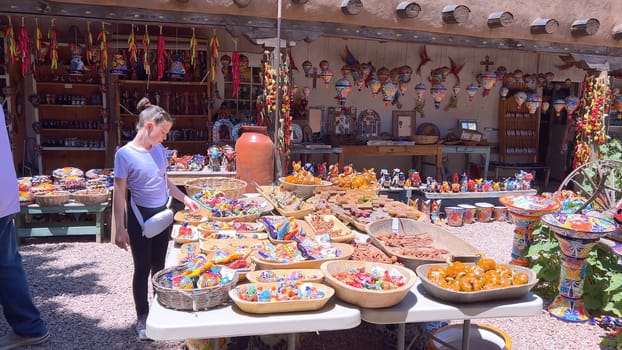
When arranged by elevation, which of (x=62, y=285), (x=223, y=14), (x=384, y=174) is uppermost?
(x=223, y=14)

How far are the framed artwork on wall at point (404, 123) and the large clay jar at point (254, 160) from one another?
4.62 m

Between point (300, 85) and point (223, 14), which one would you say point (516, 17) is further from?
point (223, 14)

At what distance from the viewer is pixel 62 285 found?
4766 millimetres

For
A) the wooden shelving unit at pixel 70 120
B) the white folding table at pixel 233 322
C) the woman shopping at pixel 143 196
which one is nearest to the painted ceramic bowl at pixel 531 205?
the white folding table at pixel 233 322

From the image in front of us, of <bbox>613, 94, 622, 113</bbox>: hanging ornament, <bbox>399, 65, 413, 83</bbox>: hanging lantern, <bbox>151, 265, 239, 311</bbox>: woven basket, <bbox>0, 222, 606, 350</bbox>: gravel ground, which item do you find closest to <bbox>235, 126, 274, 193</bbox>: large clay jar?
<bbox>0, 222, 606, 350</bbox>: gravel ground

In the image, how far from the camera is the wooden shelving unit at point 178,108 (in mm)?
8297

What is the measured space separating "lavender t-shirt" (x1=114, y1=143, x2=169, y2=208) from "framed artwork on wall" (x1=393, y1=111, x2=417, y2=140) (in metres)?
6.85

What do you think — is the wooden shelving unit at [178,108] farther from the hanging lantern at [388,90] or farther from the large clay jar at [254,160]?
the hanging lantern at [388,90]

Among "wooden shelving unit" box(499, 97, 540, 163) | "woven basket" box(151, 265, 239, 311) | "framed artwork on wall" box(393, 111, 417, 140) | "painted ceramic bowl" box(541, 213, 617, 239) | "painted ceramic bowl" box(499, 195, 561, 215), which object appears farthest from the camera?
Result: "wooden shelving unit" box(499, 97, 540, 163)

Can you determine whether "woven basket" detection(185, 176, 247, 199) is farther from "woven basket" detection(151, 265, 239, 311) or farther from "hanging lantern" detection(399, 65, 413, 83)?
"hanging lantern" detection(399, 65, 413, 83)

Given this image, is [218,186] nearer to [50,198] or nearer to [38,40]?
[50,198]

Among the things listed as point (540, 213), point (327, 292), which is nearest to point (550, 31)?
point (540, 213)

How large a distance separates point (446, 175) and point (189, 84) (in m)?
5.33

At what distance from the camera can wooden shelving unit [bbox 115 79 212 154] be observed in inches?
327
